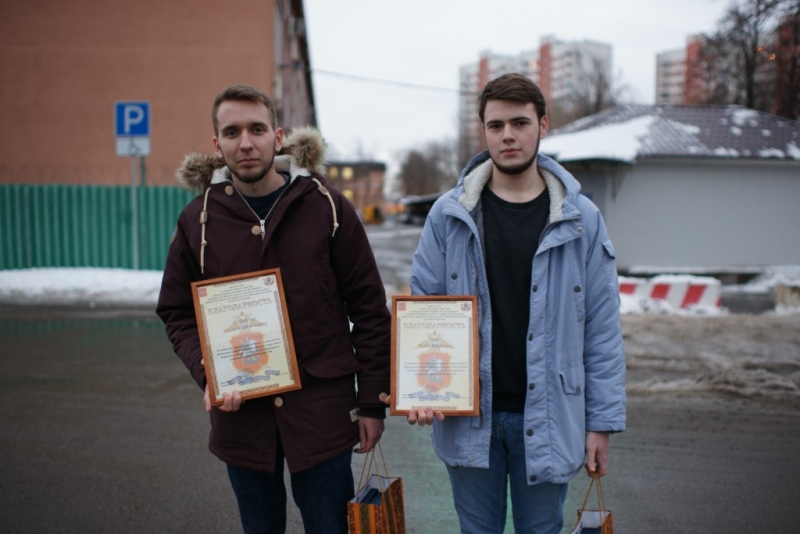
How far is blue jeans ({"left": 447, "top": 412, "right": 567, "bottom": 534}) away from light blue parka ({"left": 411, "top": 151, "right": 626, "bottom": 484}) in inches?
3.1

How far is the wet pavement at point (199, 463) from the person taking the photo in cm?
403

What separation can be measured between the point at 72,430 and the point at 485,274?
4251mm

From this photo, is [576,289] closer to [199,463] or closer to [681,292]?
[199,463]

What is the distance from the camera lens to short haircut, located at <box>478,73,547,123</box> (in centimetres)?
250

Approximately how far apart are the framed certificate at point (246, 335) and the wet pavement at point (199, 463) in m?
1.81

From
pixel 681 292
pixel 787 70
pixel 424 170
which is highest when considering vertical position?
pixel 424 170

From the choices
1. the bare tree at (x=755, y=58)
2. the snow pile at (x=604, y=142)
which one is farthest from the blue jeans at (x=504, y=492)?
the bare tree at (x=755, y=58)

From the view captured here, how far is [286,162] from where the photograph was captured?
2.74 meters

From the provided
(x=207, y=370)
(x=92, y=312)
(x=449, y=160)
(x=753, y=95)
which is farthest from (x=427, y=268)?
(x=449, y=160)

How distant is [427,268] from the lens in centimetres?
266

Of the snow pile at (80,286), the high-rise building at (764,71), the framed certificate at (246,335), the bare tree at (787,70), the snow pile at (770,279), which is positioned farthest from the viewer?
the high-rise building at (764,71)

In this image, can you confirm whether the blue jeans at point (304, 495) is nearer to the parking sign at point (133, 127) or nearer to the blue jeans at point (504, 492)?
the blue jeans at point (504, 492)

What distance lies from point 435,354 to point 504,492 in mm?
653

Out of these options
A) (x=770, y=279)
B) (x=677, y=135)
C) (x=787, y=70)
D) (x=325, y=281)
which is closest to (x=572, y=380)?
(x=325, y=281)
